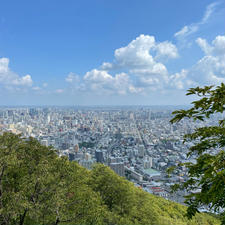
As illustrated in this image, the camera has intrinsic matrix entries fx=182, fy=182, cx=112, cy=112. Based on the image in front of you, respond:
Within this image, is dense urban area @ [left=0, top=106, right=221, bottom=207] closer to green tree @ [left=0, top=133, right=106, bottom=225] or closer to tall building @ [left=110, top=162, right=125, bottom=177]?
tall building @ [left=110, top=162, right=125, bottom=177]

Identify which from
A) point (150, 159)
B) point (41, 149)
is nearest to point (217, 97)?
point (41, 149)

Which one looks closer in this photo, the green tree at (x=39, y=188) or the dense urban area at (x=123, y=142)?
the green tree at (x=39, y=188)

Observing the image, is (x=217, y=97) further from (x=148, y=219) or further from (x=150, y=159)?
(x=150, y=159)

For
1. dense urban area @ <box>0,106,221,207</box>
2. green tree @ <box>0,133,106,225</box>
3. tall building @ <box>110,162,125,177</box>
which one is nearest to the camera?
green tree @ <box>0,133,106,225</box>

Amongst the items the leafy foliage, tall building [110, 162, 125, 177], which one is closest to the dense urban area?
tall building [110, 162, 125, 177]

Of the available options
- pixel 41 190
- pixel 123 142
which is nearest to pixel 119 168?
pixel 123 142

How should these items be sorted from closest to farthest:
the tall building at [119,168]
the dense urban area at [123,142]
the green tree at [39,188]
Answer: the green tree at [39,188]
the tall building at [119,168]
the dense urban area at [123,142]

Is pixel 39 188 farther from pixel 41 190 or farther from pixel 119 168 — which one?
pixel 119 168

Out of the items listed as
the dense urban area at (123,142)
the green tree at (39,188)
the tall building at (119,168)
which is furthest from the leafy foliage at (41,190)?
the tall building at (119,168)

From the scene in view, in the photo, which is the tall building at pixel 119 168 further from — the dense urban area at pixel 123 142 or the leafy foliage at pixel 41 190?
the leafy foliage at pixel 41 190
